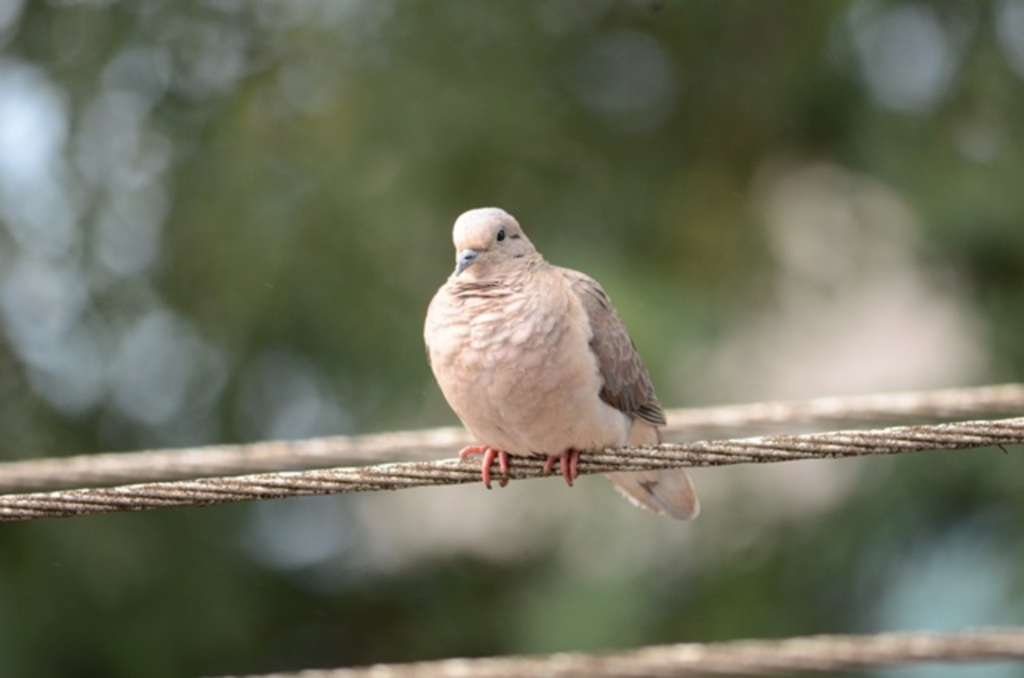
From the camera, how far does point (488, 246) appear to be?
121 inches

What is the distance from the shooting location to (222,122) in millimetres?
5863

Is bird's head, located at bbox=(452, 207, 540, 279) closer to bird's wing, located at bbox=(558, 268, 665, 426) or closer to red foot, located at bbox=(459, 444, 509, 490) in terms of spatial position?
bird's wing, located at bbox=(558, 268, 665, 426)

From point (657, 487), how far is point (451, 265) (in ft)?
7.51

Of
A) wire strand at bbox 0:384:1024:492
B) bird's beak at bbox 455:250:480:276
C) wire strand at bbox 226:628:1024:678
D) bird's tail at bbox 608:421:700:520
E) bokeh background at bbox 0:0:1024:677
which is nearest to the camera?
wire strand at bbox 226:628:1024:678

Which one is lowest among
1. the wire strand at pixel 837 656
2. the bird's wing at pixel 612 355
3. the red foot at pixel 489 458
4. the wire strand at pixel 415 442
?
the wire strand at pixel 837 656

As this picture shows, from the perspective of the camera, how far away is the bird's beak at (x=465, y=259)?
3004 mm

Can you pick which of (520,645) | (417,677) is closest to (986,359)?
(520,645)

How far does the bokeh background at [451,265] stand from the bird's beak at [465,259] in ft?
7.70

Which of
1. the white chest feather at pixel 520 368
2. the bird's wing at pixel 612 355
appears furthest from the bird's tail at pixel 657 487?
the white chest feather at pixel 520 368

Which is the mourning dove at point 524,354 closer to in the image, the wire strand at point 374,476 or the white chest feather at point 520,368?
the white chest feather at point 520,368

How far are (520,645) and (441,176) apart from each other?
1545 mm

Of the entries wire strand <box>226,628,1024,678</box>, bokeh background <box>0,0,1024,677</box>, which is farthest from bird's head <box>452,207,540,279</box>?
bokeh background <box>0,0,1024,677</box>

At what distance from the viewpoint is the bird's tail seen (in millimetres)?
3340

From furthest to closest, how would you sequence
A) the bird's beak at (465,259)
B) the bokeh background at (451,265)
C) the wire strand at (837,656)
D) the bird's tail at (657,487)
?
1. the bokeh background at (451,265)
2. the bird's tail at (657,487)
3. the bird's beak at (465,259)
4. the wire strand at (837,656)
